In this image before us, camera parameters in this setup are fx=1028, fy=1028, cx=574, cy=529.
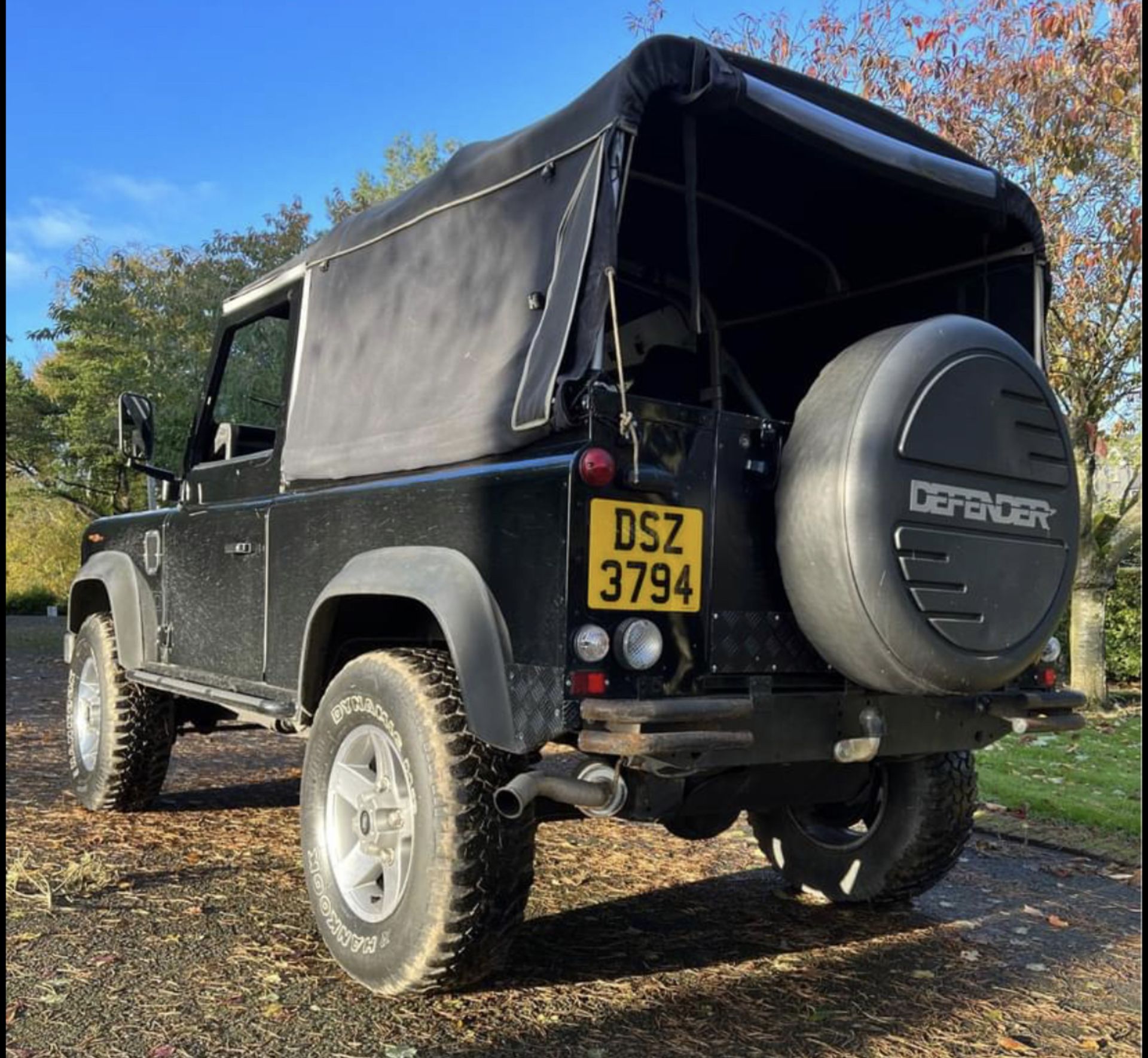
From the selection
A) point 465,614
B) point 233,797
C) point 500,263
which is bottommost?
point 233,797

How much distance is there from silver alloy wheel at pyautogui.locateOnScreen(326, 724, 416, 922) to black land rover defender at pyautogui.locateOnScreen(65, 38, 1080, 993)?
1cm

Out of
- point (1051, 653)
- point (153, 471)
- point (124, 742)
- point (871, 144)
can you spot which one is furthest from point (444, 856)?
point (153, 471)

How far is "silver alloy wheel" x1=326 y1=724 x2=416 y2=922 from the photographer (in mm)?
2996

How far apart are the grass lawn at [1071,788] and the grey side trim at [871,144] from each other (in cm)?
337

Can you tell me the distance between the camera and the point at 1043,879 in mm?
4531

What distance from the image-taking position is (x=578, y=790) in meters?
2.56

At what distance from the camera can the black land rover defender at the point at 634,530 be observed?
103 inches

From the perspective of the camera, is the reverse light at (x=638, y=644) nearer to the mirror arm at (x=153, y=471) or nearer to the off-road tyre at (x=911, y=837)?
the off-road tyre at (x=911, y=837)

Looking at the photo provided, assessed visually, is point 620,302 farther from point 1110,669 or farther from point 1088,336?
point 1110,669

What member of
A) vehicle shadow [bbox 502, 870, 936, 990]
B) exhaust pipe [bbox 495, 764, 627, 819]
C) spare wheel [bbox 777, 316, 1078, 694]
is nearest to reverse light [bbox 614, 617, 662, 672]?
exhaust pipe [bbox 495, 764, 627, 819]

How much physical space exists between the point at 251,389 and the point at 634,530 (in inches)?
106

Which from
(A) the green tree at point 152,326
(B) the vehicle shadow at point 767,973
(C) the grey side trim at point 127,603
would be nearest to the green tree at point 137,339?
(A) the green tree at point 152,326

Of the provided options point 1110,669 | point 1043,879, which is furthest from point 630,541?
point 1110,669

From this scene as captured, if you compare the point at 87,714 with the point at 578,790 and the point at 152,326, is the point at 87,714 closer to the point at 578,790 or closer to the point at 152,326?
the point at 578,790
